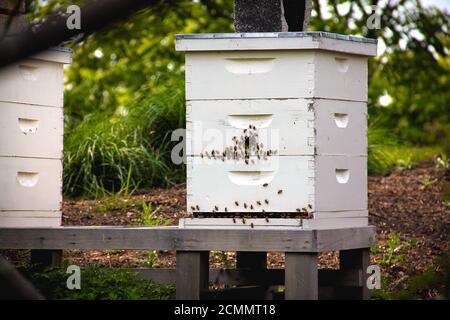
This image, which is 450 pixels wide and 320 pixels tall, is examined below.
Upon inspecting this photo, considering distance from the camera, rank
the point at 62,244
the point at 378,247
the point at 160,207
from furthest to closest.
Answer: the point at 160,207 < the point at 378,247 < the point at 62,244

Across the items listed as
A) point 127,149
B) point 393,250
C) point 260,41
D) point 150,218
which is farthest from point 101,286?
point 127,149

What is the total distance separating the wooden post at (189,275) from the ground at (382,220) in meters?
1.20

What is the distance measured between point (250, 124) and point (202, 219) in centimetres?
54

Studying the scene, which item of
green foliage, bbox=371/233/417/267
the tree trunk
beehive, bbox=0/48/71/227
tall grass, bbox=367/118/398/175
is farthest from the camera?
tall grass, bbox=367/118/398/175

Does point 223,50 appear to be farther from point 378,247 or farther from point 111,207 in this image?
point 111,207

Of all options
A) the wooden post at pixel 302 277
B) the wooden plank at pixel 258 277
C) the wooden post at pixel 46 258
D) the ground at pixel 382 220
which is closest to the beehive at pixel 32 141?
the wooden post at pixel 46 258

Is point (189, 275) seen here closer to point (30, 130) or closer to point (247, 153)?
point (247, 153)

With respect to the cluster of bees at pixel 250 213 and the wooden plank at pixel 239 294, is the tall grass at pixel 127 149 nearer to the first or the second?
the wooden plank at pixel 239 294

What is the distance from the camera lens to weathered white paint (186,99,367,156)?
393 centimetres

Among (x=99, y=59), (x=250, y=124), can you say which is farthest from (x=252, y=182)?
(x=99, y=59)

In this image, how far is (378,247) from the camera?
19.3 ft

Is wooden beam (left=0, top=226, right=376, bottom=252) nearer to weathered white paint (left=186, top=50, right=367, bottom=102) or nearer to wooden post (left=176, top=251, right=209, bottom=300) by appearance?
wooden post (left=176, top=251, right=209, bottom=300)

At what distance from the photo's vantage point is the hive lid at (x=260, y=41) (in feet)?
12.8

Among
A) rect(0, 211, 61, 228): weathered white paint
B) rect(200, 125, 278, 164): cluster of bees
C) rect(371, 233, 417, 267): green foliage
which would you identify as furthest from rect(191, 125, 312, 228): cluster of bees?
rect(371, 233, 417, 267): green foliage
